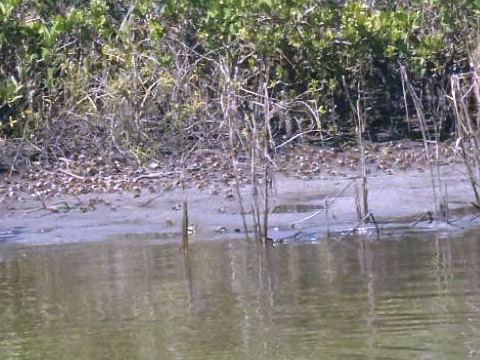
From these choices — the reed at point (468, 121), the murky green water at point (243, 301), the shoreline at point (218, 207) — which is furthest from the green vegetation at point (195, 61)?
the murky green water at point (243, 301)

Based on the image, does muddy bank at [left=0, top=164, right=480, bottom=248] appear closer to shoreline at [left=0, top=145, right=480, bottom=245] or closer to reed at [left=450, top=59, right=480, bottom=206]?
shoreline at [left=0, top=145, right=480, bottom=245]

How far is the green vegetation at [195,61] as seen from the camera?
48.1 feet

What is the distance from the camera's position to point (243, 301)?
8453 mm

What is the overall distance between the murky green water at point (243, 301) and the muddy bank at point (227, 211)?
53cm

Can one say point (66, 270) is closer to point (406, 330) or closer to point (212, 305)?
point (212, 305)

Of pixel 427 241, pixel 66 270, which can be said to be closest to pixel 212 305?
pixel 66 270

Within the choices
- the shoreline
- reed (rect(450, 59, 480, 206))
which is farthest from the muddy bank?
reed (rect(450, 59, 480, 206))

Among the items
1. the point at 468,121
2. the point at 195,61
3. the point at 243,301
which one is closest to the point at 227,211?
the point at 468,121

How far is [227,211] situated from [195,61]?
10.6ft

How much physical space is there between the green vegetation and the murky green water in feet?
11.7

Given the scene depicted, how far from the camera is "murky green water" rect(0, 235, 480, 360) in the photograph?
7160mm

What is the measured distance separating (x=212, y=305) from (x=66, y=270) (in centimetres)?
216

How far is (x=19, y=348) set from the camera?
7.40 meters

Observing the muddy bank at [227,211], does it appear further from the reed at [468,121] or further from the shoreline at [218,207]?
the reed at [468,121]
